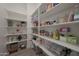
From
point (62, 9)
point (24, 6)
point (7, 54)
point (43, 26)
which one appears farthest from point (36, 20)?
point (7, 54)

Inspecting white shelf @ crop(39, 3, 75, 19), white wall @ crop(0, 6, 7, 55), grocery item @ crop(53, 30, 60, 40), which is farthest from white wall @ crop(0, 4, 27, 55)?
grocery item @ crop(53, 30, 60, 40)

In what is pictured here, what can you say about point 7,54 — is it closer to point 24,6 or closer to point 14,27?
point 14,27

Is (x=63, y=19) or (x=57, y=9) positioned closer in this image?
(x=63, y=19)

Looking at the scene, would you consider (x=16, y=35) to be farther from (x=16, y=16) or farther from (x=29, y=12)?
(x=29, y=12)

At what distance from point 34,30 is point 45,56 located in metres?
0.38

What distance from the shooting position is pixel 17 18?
4.80 ft

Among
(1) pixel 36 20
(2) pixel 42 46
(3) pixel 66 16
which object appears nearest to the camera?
(3) pixel 66 16

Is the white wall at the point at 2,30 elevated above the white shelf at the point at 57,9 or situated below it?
below

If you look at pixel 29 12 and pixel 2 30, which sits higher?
pixel 29 12

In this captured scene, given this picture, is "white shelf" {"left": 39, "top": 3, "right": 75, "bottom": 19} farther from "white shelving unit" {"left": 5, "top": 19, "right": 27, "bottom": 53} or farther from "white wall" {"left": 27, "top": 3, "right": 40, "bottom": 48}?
"white shelving unit" {"left": 5, "top": 19, "right": 27, "bottom": 53}

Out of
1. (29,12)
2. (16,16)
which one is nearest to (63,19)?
(29,12)

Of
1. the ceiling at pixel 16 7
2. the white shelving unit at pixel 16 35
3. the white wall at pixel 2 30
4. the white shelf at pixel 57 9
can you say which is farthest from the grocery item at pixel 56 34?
the white wall at pixel 2 30

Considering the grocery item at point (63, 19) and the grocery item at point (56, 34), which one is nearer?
the grocery item at point (63, 19)

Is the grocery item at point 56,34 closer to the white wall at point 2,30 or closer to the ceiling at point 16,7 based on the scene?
the ceiling at point 16,7
